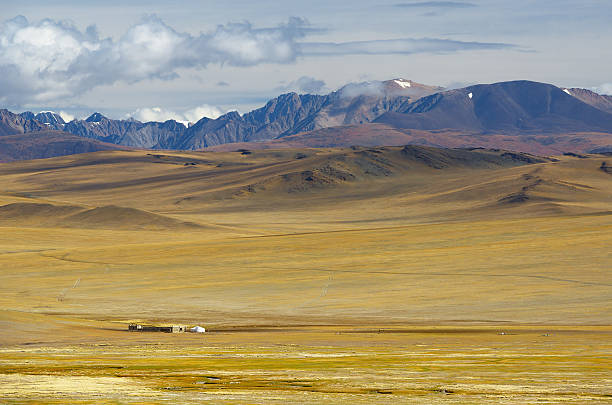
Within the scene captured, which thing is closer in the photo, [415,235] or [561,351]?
[561,351]

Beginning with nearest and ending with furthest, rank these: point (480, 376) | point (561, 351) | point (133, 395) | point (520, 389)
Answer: point (133, 395)
point (520, 389)
point (480, 376)
point (561, 351)

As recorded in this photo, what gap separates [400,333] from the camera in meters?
58.2

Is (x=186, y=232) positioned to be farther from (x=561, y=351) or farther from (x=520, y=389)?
(x=520, y=389)

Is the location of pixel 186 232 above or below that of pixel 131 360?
below

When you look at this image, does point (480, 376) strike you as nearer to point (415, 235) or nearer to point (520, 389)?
point (520, 389)

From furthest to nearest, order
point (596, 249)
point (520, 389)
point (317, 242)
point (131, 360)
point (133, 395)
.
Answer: point (317, 242) → point (596, 249) → point (131, 360) → point (520, 389) → point (133, 395)

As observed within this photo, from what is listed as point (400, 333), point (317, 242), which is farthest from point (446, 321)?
point (317, 242)

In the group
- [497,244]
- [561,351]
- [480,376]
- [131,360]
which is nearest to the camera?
[480,376]

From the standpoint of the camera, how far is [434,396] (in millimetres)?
31062

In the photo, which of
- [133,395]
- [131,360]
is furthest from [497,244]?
[133,395]

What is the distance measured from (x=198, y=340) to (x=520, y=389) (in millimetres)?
26272

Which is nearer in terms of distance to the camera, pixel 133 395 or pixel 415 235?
→ pixel 133 395

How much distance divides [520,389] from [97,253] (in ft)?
329

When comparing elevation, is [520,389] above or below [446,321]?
above
